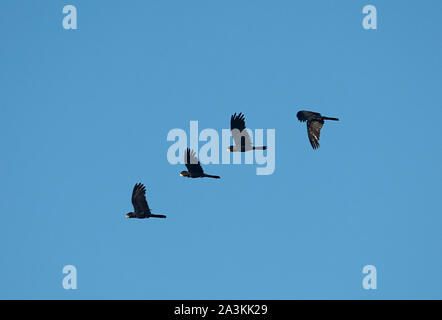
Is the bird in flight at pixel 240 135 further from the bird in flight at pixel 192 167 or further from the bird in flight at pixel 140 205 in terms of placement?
the bird in flight at pixel 140 205

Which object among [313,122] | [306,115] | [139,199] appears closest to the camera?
[139,199]

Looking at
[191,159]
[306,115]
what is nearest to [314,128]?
[306,115]

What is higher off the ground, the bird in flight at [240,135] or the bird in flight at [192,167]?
the bird in flight at [240,135]

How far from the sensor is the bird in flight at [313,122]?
197 feet

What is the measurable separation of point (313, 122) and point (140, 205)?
12034 mm

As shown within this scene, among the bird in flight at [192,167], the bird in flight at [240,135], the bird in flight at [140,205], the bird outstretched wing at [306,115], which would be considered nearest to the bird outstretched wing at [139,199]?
the bird in flight at [140,205]

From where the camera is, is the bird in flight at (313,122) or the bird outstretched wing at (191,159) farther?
the bird in flight at (313,122)

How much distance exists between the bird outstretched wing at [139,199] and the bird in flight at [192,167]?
9.10 feet

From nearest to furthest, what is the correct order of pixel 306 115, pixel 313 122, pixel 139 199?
pixel 139 199, pixel 306 115, pixel 313 122

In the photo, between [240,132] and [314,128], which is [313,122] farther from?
[240,132]

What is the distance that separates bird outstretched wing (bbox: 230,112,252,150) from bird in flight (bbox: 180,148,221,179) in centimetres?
276

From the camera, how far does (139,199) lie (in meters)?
58.2

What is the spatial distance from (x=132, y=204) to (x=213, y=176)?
5.26m
